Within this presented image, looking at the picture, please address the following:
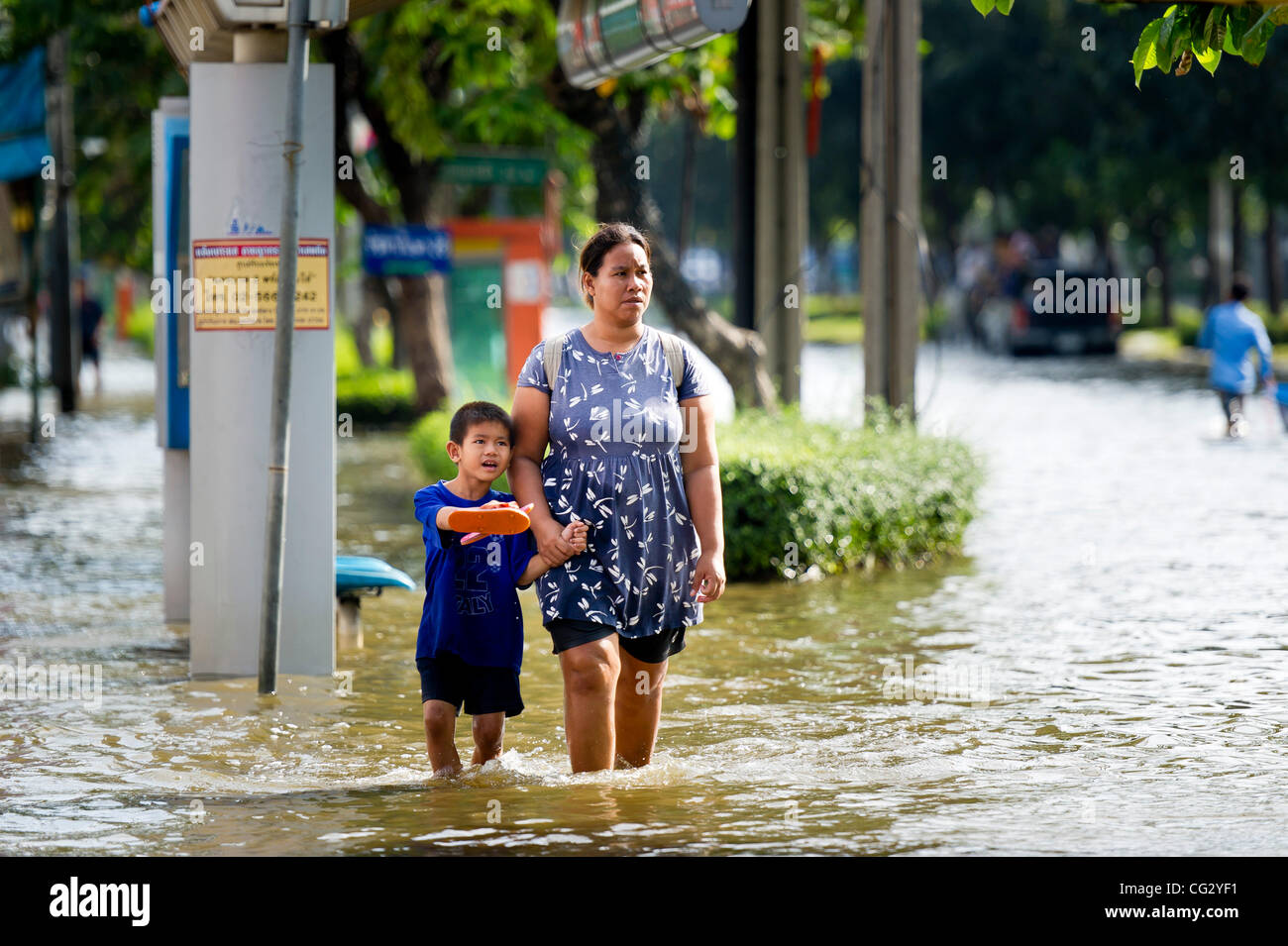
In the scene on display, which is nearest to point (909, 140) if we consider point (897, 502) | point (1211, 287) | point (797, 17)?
point (797, 17)

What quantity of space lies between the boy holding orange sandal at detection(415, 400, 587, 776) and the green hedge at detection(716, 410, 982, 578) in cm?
465

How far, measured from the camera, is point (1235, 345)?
57.1 feet

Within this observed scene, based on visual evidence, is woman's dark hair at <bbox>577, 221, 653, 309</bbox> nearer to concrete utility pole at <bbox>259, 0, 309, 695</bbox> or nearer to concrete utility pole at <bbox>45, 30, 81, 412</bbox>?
concrete utility pole at <bbox>259, 0, 309, 695</bbox>

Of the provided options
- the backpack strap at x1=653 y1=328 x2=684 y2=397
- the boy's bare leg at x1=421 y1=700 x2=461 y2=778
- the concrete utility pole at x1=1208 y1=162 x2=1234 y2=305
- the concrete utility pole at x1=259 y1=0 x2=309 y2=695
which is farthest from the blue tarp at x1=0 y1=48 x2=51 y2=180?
the concrete utility pole at x1=1208 y1=162 x2=1234 y2=305

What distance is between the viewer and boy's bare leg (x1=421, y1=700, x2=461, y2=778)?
20.0 feet

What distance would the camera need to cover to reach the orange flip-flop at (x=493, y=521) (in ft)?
18.3

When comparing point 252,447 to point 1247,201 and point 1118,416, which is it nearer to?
point 1118,416

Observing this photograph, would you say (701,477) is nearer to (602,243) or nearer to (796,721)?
(602,243)

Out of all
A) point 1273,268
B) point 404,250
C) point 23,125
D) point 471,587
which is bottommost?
point 471,587

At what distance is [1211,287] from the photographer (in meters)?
35.4

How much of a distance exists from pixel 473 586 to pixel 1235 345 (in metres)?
13.0

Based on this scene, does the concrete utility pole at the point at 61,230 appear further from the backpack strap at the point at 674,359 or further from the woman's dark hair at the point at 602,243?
the backpack strap at the point at 674,359

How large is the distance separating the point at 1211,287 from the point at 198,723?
3084 centimetres

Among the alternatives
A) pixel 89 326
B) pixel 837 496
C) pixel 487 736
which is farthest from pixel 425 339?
pixel 487 736
